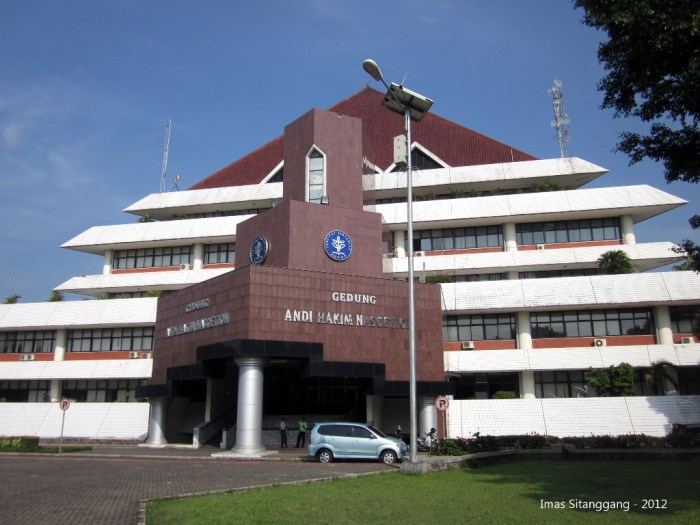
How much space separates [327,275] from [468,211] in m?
16.2

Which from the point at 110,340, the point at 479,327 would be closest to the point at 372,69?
the point at 479,327

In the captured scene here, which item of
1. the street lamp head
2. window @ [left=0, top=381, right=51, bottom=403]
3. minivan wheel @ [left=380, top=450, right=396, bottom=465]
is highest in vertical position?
the street lamp head

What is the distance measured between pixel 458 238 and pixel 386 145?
1221 cm

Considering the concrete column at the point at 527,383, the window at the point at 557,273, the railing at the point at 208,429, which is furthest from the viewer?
the window at the point at 557,273

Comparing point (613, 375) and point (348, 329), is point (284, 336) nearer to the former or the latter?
point (348, 329)

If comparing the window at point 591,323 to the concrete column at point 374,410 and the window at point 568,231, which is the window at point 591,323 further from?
the concrete column at point 374,410

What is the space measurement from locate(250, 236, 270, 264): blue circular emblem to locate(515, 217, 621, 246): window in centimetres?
1850

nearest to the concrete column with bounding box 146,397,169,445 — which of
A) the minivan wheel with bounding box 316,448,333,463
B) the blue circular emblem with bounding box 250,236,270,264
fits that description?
the blue circular emblem with bounding box 250,236,270,264

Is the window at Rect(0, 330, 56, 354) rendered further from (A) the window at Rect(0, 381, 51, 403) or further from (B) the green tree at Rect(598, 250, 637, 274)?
(B) the green tree at Rect(598, 250, 637, 274)

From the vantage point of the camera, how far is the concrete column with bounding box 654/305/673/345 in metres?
35.9

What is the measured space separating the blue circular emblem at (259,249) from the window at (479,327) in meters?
13.1

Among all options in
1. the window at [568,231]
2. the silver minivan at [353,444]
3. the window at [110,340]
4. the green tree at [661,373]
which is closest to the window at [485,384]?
the green tree at [661,373]

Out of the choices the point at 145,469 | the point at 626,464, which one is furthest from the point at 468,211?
the point at 145,469

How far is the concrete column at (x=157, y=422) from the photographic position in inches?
1336
